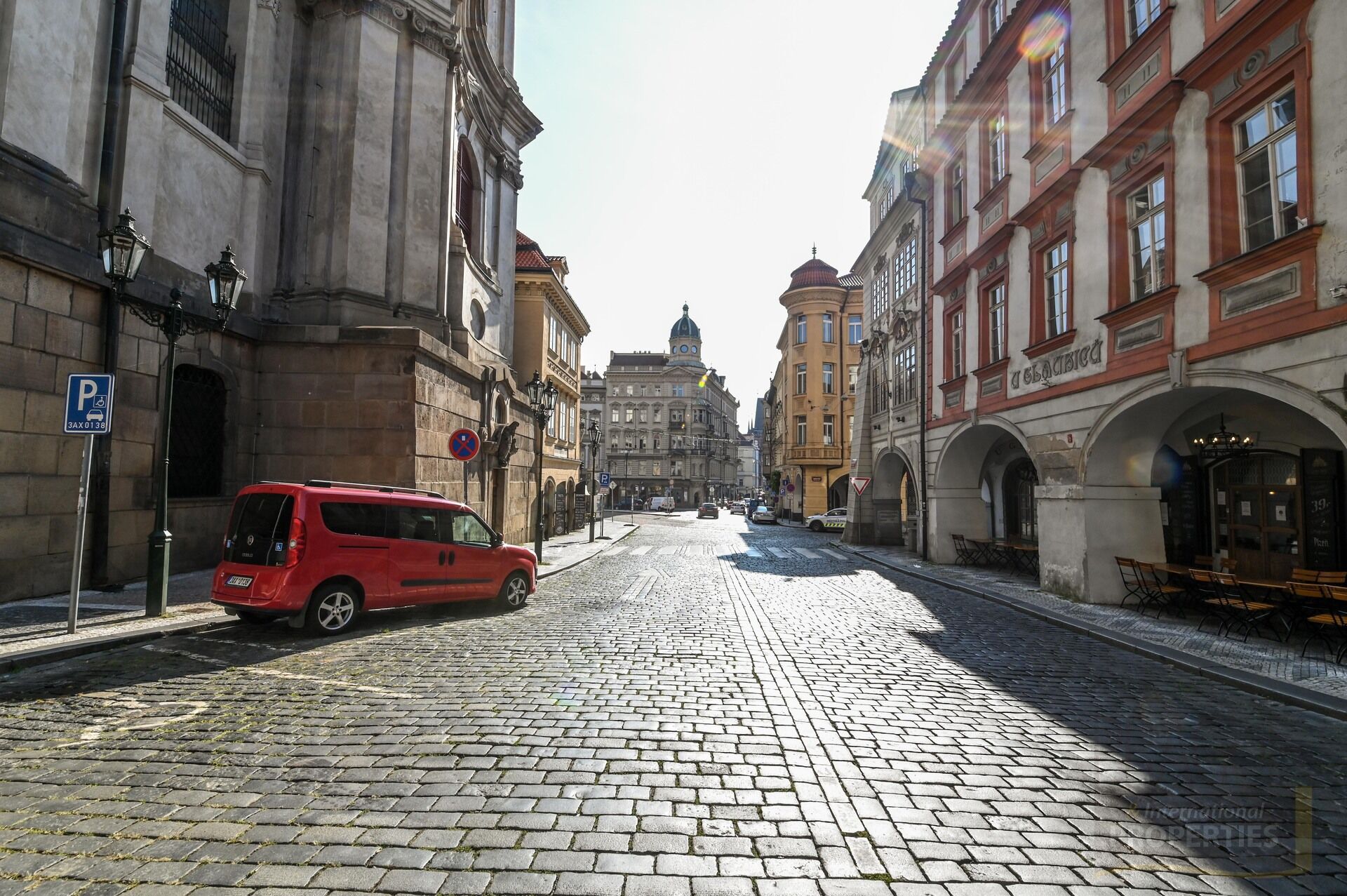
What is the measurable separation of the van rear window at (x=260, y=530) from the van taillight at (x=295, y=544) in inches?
2.0

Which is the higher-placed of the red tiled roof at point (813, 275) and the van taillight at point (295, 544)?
the red tiled roof at point (813, 275)

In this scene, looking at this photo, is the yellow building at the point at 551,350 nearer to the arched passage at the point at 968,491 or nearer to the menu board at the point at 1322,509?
the arched passage at the point at 968,491

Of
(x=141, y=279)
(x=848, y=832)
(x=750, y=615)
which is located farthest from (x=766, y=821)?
(x=141, y=279)

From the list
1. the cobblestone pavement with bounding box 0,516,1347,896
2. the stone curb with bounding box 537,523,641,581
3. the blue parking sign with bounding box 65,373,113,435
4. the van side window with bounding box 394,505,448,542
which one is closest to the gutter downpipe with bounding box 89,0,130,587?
the blue parking sign with bounding box 65,373,113,435

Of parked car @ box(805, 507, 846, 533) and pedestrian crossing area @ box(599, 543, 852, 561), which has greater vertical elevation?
parked car @ box(805, 507, 846, 533)

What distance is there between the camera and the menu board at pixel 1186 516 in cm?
1280

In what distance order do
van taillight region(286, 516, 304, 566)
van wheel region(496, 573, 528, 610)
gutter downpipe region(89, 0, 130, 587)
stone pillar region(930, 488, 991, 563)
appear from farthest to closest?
stone pillar region(930, 488, 991, 563)
van wheel region(496, 573, 528, 610)
gutter downpipe region(89, 0, 130, 587)
van taillight region(286, 516, 304, 566)

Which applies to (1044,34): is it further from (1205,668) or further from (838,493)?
(838,493)

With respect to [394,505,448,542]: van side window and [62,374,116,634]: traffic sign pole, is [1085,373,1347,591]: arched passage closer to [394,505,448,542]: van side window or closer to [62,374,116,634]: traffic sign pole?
[394,505,448,542]: van side window

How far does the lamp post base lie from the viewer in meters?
8.58

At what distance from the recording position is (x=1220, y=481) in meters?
12.3

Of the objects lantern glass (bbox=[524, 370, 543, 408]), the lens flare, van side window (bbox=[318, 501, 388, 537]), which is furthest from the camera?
lantern glass (bbox=[524, 370, 543, 408])

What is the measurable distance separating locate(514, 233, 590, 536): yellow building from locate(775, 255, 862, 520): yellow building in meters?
18.0

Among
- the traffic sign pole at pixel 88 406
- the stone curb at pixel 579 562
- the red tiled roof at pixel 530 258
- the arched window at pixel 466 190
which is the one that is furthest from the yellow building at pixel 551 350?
the traffic sign pole at pixel 88 406
